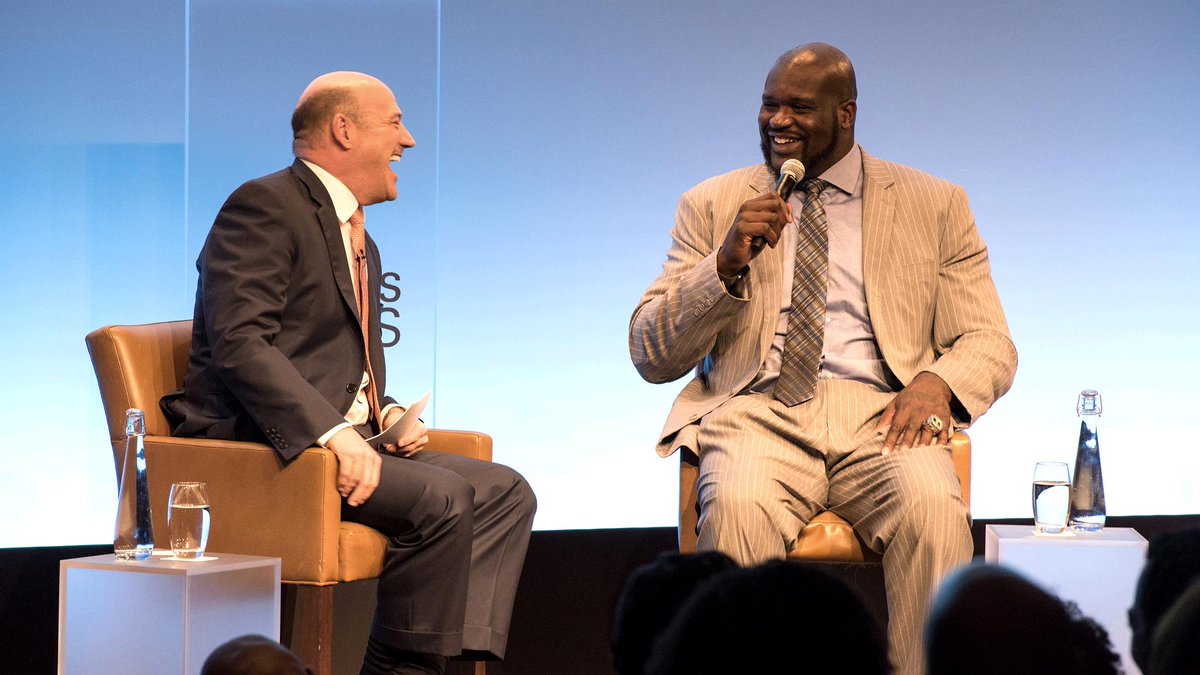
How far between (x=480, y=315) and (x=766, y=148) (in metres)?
1.38

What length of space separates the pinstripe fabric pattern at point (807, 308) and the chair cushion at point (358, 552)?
920 mm

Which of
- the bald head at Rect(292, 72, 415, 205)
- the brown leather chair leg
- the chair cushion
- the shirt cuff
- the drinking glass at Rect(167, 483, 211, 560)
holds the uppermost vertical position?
the bald head at Rect(292, 72, 415, 205)

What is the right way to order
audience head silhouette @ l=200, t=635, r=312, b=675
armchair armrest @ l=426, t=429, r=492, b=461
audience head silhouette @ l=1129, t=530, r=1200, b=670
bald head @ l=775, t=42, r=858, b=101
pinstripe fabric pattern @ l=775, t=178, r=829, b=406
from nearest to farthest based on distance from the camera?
audience head silhouette @ l=200, t=635, r=312, b=675
audience head silhouette @ l=1129, t=530, r=1200, b=670
pinstripe fabric pattern @ l=775, t=178, r=829, b=406
bald head @ l=775, t=42, r=858, b=101
armchair armrest @ l=426, t=429, r=492, b=461

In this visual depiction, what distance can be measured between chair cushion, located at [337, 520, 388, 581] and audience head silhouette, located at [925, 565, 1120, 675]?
1.62 m

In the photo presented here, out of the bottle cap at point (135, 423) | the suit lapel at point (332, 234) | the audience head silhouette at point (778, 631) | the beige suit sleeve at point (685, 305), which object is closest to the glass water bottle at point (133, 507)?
the bottle cap at point (135, 423)

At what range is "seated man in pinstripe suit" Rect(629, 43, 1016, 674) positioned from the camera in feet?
9.18

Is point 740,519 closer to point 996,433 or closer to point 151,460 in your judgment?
point 151,460

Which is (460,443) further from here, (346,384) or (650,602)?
(650,602)

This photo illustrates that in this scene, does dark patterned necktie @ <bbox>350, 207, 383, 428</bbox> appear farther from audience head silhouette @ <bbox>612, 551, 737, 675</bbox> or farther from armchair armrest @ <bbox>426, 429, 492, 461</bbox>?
audience head silhouette @ <bbox>612, 551, 737, 675</bbox>

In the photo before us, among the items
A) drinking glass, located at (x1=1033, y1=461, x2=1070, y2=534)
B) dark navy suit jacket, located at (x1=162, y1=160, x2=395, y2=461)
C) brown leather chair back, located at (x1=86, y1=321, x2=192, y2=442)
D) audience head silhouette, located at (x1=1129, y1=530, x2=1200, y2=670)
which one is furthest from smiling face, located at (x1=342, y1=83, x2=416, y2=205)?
audience head silhouette, located at (x1=1129, y1=530, x2=1200, y2=670)

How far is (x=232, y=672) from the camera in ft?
4.85

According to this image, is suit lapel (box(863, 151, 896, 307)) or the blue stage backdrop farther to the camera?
the blue stage backdrop

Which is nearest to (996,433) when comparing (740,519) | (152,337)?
(740,519)

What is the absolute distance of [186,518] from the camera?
2633mm
